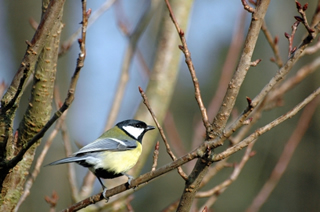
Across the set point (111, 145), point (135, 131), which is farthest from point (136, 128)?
point (111, 145)

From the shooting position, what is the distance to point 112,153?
2.45 meters

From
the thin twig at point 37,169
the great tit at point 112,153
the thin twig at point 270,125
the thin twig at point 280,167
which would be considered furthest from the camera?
the thin twig at point 280,167

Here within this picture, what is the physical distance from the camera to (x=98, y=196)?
1.62m

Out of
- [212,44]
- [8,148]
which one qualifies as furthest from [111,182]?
[212,44]

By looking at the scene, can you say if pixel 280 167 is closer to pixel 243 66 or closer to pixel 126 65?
pixel 126 65

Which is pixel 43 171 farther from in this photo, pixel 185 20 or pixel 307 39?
pixel 307 39

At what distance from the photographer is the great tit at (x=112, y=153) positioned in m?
2.31

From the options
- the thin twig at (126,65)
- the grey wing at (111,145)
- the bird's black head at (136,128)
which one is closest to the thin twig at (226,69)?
the bird's black head at (136,128)

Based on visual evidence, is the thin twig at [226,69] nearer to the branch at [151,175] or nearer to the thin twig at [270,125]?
the branch at [151,175]

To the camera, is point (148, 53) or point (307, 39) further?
point (148, 53)

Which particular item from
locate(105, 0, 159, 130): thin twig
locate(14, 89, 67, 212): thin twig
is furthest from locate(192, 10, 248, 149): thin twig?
locate(14, 89, 67, 212): thin twig

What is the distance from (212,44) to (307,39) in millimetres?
9210

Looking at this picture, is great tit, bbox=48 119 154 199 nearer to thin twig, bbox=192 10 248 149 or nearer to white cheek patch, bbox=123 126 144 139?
white cheek patch, bbox=123 126 144 139

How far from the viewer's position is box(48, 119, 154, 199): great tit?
2.31 m
